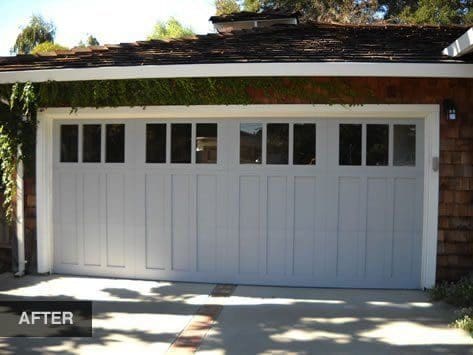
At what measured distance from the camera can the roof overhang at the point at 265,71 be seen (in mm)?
5781

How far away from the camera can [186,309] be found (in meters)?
5.63

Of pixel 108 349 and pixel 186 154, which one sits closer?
pixel 108 349

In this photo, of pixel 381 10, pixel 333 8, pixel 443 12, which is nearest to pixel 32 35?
pixel 333 8

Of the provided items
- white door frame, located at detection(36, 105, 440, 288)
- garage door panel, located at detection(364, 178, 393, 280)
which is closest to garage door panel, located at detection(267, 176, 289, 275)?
white door frame, located at detection(36, 105, 440, 288)

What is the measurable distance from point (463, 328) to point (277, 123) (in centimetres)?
316

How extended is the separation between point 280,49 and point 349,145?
148 centimetres

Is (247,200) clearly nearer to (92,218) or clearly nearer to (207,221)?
(207,221)

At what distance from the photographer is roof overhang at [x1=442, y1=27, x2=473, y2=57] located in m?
5.22

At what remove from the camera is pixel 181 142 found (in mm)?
6926

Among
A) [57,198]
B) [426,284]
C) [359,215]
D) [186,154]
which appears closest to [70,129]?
[57,198]

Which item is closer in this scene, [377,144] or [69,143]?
[377,144]

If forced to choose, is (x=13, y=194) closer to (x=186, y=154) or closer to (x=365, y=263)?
(x=186, y=154)

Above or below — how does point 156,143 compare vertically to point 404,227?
above

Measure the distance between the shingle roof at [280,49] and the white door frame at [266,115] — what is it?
60 centimetres
